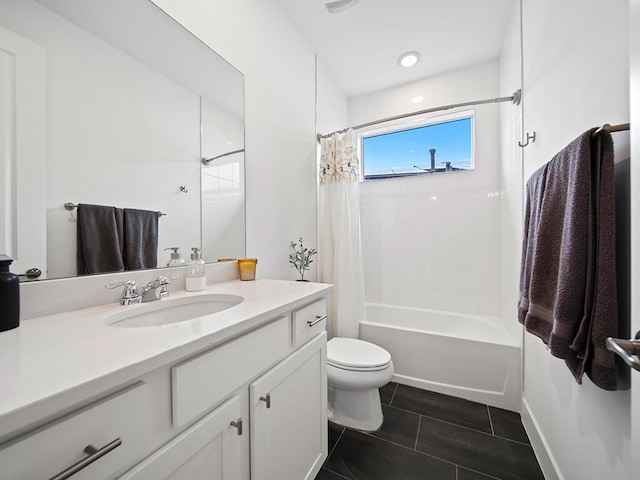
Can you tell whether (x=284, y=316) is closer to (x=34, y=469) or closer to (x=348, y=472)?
(x=34, y=469)

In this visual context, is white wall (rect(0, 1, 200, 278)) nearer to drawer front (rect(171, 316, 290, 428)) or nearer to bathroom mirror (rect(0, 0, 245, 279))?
bathroom mirror (rect(0, 0, 245, 279))

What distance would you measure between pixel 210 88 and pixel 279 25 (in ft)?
2.76

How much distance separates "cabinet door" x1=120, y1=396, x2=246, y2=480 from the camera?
0.52 m

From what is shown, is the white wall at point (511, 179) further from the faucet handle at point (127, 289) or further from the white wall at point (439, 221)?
the faucet handle at point (127, 289)

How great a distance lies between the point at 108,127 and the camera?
91cm

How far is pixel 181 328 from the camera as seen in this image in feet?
2.11

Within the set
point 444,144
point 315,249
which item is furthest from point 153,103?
point 444,144

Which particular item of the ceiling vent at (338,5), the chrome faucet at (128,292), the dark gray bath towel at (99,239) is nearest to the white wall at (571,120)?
the ceiling vent at (338,5)

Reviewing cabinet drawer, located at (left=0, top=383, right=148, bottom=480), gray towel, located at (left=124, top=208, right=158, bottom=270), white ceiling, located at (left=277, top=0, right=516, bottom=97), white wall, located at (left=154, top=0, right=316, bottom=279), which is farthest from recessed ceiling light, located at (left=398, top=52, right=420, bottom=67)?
cabinet drawer, located at (left=0, top=383, right=148, bottom=480)

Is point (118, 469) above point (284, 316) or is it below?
below

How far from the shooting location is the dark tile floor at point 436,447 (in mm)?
1240

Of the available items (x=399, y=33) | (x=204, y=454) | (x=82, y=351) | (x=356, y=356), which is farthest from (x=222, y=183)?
(x=399, y=33)

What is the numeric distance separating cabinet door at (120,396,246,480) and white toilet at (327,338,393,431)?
87cm

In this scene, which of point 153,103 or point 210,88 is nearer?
point 153,103
